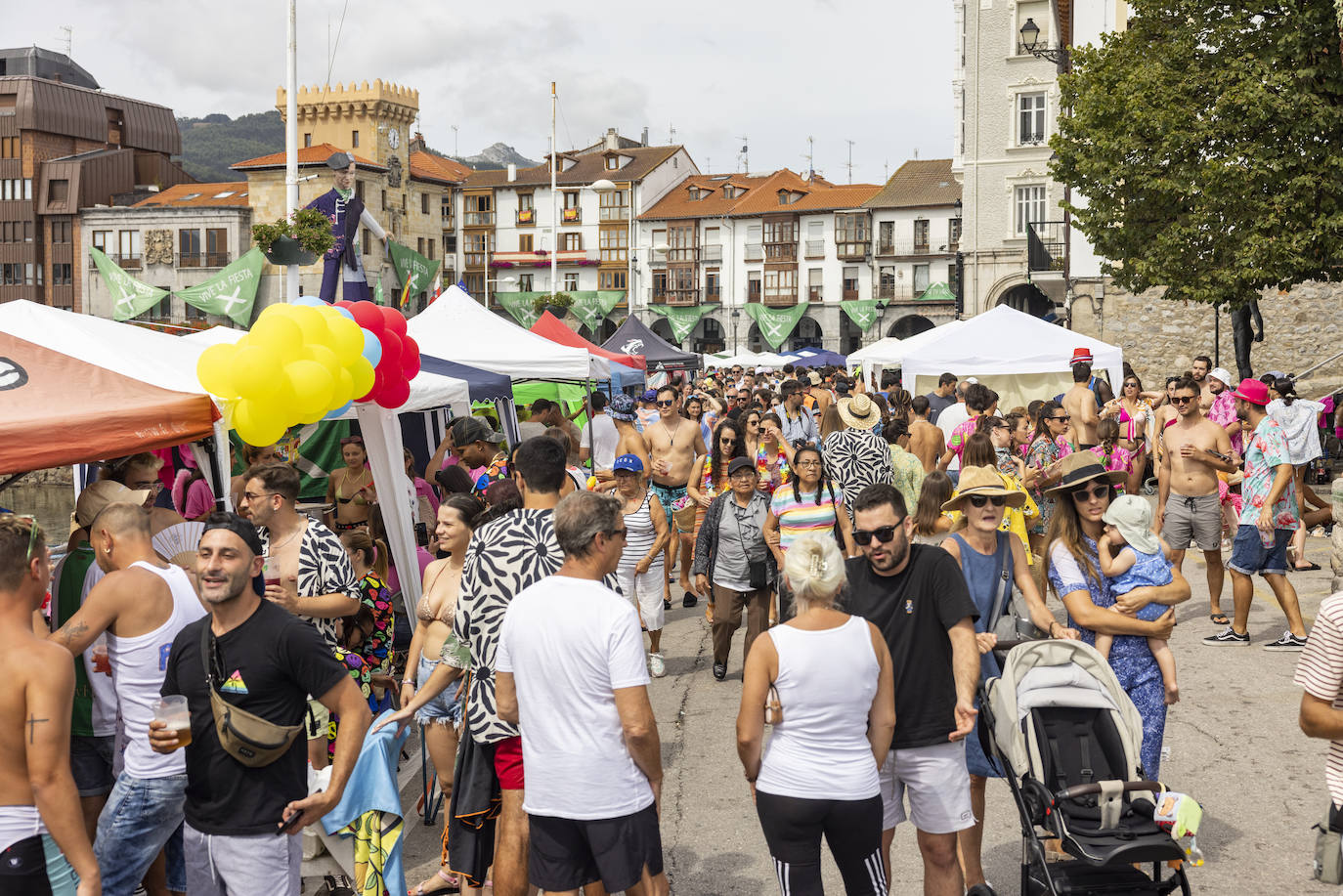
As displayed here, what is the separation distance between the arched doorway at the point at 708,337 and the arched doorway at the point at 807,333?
428 cm

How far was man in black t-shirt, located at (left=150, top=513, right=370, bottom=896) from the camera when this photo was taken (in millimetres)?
3582

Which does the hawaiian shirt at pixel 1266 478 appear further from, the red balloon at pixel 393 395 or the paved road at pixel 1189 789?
the red balloon at pixel 393 395

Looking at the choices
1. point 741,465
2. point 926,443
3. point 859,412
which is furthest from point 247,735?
point 926,443

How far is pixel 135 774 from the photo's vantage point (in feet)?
12.9

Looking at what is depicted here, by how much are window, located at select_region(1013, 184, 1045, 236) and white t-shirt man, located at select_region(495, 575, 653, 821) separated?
142 ft

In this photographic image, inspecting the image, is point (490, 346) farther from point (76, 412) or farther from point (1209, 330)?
point (1209, 330)

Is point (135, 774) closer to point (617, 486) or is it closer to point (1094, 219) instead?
point (617, 486)

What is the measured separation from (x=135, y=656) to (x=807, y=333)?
70.2 metres

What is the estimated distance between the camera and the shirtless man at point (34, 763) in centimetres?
324

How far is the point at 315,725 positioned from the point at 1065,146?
18.5 meters

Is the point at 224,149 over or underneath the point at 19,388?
over

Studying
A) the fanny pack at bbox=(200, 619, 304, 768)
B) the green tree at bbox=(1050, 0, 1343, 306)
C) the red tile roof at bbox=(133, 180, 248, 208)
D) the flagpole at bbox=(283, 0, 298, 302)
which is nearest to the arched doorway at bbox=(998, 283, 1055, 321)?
the green tree at bbox=(1050, 0, 1343, 306)

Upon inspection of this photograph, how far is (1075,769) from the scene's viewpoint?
4.32m

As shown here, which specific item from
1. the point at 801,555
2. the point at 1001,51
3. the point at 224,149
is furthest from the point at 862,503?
the point at 224,149
